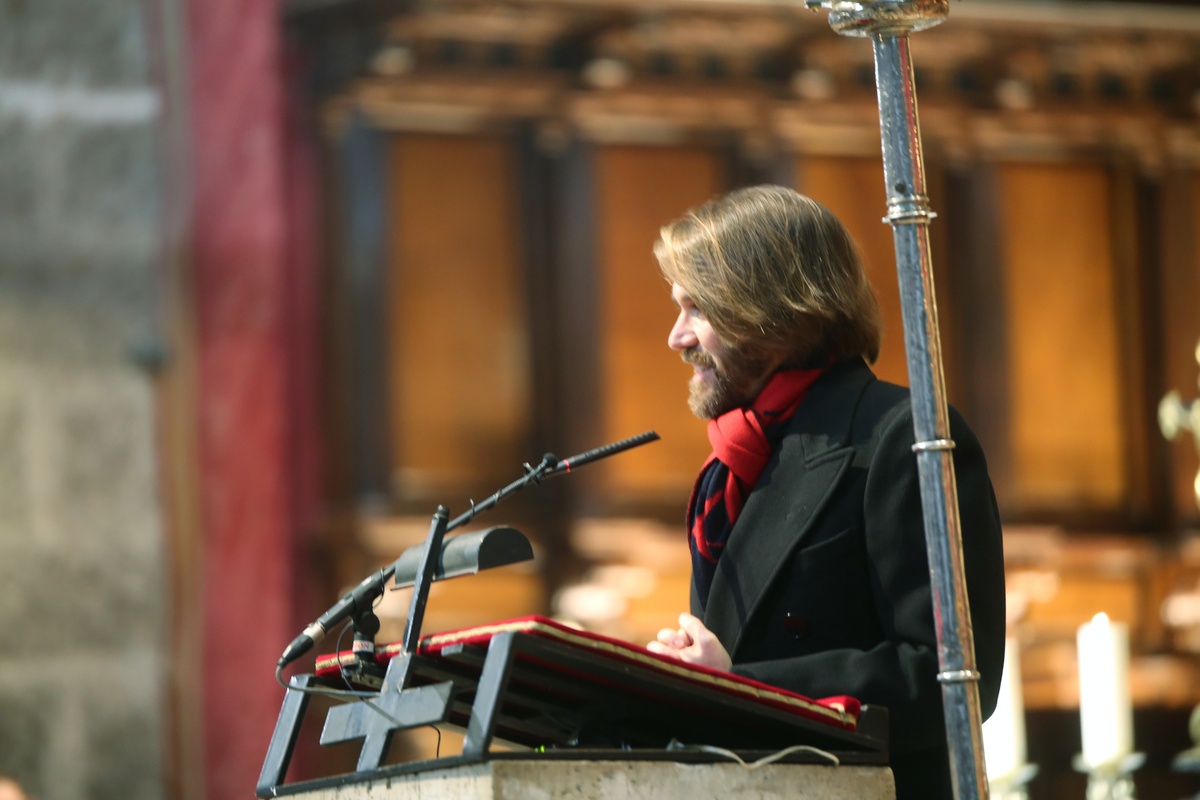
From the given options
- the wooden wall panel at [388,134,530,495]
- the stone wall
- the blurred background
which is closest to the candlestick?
the blurred background

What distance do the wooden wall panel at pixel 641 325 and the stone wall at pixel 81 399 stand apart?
5.32ft

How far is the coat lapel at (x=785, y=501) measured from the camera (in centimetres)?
252

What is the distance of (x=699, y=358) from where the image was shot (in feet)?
9.02

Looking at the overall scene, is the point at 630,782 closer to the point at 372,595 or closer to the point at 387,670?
the point at 387,670

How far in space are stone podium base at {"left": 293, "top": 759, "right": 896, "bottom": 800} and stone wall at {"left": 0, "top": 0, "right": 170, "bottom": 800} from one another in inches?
166

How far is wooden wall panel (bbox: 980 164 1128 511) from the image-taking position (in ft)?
24.4

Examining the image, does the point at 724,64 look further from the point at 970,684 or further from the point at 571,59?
the point at 970,684

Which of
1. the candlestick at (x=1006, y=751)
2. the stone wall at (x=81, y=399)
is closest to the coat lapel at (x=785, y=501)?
the candlestick at (x=1006, y=751)

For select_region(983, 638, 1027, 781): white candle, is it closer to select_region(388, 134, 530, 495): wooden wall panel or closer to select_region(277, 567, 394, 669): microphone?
select_region(277, 567, 394, 669): microphone

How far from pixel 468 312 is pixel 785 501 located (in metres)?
4.40

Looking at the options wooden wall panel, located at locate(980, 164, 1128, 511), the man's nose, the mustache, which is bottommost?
wooden wall panel, located at locate(980, 164, 1128, 511)

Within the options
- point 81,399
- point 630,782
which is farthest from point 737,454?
point 81,399

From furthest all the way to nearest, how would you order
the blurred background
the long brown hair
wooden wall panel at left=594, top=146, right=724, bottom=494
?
wooden wall panel at left=594, top=146, right=724, bottom=494 → the blurred background → the long brown hair

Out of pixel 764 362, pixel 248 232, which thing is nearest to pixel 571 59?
pixel 248 232
